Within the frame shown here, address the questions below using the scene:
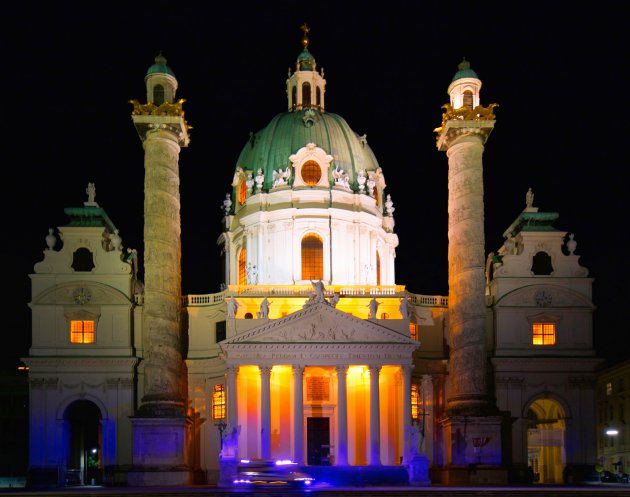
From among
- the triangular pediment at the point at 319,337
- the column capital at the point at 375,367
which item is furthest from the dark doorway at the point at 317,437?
the triangular pediment at the point at 319,337

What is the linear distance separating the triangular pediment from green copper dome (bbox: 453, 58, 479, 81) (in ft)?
59.5

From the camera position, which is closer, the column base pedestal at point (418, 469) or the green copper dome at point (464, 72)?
the column base pedestal at point (418, 469)

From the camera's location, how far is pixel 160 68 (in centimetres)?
7506

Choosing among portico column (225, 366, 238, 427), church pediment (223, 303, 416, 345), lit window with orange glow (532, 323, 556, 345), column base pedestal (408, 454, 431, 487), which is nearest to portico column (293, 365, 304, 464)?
church pediment (223, 303, 416, 345)

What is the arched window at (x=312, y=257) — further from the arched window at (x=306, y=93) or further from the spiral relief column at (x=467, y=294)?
the spiral relief column at (x=467, y=294)

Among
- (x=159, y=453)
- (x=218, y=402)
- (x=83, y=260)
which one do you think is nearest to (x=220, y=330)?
(x=218, y=402)

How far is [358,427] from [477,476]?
10228 mm

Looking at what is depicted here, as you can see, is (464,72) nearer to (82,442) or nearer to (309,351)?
(309,351)

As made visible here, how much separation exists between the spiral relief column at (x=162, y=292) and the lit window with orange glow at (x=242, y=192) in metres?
15.0

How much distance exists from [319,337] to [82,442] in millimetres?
22814

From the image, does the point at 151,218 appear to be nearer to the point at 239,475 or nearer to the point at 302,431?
the point at 302,431

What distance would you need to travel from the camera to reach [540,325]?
78438 mm

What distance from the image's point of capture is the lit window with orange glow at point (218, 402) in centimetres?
7894

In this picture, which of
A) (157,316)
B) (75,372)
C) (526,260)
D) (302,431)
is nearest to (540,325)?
(526,260)
